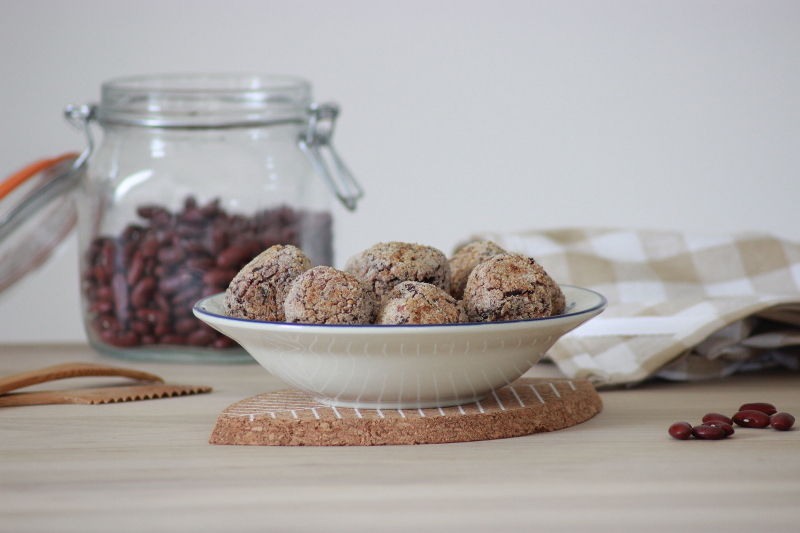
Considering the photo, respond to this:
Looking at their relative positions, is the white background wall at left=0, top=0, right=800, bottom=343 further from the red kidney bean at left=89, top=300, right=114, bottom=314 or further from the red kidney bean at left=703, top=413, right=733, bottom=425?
the red kidney bean at left=703, top=413, right=733, bottom=425

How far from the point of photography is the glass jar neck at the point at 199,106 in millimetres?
1356

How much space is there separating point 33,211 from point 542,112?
4.74 ft

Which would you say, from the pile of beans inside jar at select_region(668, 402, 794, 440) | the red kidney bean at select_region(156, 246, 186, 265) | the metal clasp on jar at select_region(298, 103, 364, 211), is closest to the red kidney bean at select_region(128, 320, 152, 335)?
the red kidney bean at select_region(156, 246, 186, 265)

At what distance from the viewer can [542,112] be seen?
2354 millimetres

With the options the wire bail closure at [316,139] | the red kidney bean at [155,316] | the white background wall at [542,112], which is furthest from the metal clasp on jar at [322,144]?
the white background wall at [542,112]

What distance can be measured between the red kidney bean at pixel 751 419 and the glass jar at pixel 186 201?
715 millimetres

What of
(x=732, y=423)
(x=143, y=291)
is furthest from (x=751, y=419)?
(x=143, y=291)

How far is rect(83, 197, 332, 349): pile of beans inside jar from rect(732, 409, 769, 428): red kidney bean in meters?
0.73

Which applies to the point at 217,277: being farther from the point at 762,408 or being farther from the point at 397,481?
the point at 762,408

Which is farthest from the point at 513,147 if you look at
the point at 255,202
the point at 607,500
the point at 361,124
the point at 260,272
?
the point at 607,500

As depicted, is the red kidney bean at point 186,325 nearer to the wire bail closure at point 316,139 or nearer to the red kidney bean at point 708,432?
the wire bail closure at point 316,139

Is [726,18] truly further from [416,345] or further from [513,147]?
[416,345]

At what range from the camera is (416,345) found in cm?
79

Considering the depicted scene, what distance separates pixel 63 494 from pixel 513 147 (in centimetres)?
184
